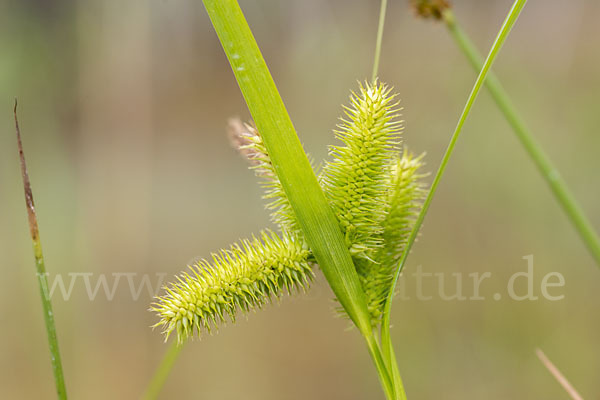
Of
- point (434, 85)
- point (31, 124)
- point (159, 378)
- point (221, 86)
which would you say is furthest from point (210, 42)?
point (159, 378)

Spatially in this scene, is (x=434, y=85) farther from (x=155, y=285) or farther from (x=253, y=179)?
(x=155, y=285)

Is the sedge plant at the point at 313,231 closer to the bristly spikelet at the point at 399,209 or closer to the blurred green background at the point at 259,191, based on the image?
the bristly spikelet at the point at 399,209

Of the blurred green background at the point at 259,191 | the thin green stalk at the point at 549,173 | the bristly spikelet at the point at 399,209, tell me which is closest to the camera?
the bristly spikelet at the point at 399,209

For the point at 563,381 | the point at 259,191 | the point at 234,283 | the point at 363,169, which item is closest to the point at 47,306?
the point at 234,283

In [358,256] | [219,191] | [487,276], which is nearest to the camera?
[358,256]

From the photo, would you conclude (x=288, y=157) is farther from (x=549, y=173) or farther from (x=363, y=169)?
(x=549, y=173)

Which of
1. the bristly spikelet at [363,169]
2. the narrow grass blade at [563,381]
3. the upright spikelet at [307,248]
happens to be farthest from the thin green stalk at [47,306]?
the narrow grass blade at [563,381]
